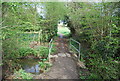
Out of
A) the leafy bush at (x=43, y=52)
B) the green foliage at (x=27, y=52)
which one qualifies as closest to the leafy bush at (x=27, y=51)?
the green foliage at (x=27, y=52)

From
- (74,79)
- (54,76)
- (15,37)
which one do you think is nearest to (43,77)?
(54,76)

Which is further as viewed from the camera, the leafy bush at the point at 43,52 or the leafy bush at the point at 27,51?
the leafy bush at the point at 43,52

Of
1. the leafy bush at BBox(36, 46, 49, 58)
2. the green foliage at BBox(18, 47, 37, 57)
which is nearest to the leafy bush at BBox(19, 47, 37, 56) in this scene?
the green foliage at BBox(18, 47, 37, 57)

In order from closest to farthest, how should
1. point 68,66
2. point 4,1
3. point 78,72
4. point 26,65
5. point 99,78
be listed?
point 4,1
point 99,78
point 78,72
point 68,66
point 26,65

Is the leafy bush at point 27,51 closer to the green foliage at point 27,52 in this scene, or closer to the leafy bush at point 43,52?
the green foliage at point 27,52

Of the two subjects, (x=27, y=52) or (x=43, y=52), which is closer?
(x=27, y=52)

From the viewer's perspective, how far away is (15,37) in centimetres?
274

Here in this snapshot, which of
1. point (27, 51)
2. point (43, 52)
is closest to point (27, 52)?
point (27, 51)

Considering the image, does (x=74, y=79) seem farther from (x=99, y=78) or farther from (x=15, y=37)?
(x=15, y=37)

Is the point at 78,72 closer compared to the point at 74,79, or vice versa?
the point at 74,79

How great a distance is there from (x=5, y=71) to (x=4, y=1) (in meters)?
2.12

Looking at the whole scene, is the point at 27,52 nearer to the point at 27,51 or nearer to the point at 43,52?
the point at 27,51

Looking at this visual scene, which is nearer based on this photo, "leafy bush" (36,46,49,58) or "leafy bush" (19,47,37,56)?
"leafy bush" (19,47,37,56)

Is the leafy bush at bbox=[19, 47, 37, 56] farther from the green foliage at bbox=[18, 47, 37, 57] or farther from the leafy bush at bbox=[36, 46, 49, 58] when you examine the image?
the leafy bush at bbox=[36, 46, 49, 58]
